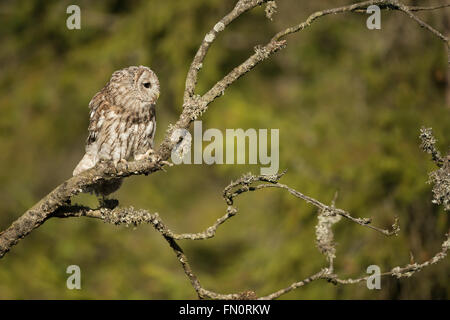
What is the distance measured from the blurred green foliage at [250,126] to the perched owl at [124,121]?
7.45 feet

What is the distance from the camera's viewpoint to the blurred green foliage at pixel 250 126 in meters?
A: 5.19

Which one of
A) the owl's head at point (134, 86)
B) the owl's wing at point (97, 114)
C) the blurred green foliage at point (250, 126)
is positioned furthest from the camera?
the blurred green foliage at point (250, 126)

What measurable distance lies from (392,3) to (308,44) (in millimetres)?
5360

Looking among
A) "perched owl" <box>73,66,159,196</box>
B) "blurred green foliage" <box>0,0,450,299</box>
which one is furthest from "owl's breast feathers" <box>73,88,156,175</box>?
"blurred green foliage" <box>0,0,450,299</box>

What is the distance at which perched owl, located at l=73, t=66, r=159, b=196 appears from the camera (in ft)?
12.7

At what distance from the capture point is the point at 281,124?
656cm

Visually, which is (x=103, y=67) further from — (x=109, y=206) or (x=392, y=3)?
(x=392, y=3)

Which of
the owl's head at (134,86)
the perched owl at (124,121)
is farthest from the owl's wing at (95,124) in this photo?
the owl's head at (134,86)

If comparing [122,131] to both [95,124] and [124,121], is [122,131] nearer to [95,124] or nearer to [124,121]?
[124,121]

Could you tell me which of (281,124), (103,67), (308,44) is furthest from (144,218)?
(308,44)

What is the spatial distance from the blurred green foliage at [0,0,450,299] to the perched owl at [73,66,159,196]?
2272mm

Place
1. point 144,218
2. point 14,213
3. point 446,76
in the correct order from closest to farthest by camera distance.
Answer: point 144,218 < point 446,76 < point 14,213

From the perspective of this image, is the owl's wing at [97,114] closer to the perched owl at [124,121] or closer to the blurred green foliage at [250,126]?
the perched owl at [124,121]

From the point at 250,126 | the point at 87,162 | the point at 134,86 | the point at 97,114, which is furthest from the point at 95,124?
the point at 250,126
